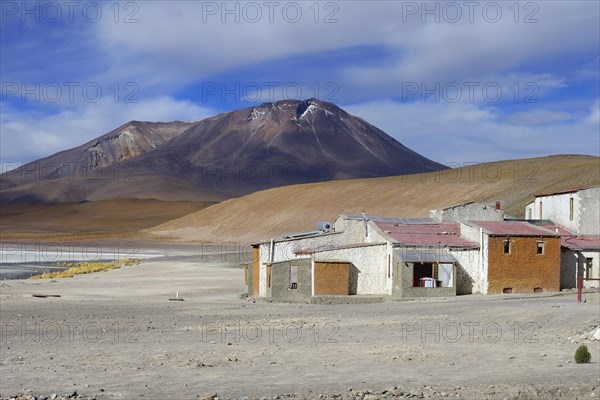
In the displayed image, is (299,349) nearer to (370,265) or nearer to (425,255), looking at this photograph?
(425,255)

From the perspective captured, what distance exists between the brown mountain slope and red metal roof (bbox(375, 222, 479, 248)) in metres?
53.1

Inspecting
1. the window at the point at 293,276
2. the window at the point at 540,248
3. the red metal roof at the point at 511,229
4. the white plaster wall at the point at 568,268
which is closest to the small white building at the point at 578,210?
the white plaster wall at the point at 568,268

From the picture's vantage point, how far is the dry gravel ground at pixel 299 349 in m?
15.7

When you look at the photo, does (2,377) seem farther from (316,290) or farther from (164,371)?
(316,290)

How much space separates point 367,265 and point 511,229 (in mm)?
6074

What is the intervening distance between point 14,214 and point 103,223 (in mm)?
39307

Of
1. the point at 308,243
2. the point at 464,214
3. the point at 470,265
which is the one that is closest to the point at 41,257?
the point at 308,243

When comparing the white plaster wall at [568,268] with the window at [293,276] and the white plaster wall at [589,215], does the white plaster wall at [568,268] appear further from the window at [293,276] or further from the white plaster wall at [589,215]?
the window at [293,276]

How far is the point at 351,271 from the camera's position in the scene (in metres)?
35.8

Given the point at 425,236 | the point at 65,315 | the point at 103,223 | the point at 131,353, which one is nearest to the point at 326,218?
the point at 103,223

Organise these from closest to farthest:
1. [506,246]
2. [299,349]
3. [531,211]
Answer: [299,349] < [506,246] < [531,211]

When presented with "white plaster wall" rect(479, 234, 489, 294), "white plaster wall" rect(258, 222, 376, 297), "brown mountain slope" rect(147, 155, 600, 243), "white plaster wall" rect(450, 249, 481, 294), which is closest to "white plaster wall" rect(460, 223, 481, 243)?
"white plaster wall" rect(479, 234, 489, 294)

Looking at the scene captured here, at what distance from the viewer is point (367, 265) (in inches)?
1417

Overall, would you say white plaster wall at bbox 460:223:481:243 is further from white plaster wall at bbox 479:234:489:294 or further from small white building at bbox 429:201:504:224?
small white building at bbox 429:201:504:224
